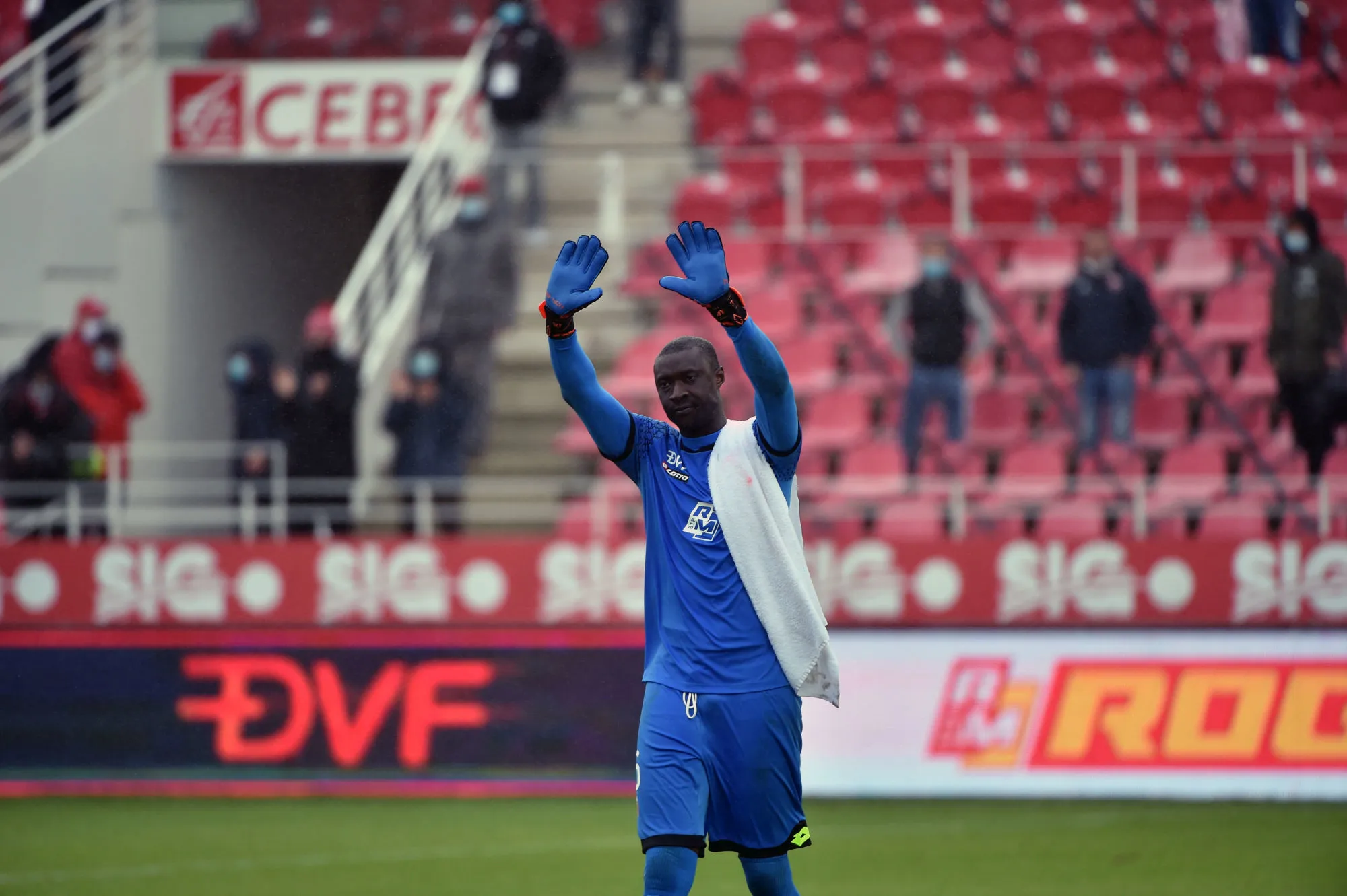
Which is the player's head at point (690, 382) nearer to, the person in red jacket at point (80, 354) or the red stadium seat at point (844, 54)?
the person in red jacket at point (80, 354)

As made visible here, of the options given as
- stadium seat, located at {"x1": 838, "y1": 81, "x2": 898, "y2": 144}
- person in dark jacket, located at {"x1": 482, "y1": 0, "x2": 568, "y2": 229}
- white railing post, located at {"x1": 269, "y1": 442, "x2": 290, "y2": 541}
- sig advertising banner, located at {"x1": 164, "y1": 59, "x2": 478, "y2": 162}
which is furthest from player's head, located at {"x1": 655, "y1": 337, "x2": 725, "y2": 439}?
sig advertising banner, located at {"x1": 164, "y1": 59, "x2": 478, "y2": 162}

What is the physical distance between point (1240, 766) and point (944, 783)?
1720mm

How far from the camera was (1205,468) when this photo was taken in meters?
14.9

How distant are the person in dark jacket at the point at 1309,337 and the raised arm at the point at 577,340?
9.69 metres

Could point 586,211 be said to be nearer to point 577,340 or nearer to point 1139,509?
point 1139,509

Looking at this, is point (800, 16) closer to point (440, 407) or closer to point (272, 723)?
point (440, 407)

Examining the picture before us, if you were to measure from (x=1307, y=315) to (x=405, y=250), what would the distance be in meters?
8.42

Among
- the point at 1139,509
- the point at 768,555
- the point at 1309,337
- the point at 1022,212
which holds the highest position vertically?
the point at 1022,212

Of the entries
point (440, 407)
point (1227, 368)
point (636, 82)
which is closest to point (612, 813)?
point (440, 407)

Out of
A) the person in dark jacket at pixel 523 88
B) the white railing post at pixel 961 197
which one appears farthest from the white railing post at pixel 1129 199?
the person in dark jacket at pixel 523 88

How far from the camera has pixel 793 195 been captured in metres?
17.4

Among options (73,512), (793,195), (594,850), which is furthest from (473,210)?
(594,850)

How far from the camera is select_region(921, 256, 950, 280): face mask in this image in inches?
579

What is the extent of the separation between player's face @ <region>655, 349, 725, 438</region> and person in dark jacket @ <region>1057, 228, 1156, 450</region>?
30.9 feet
